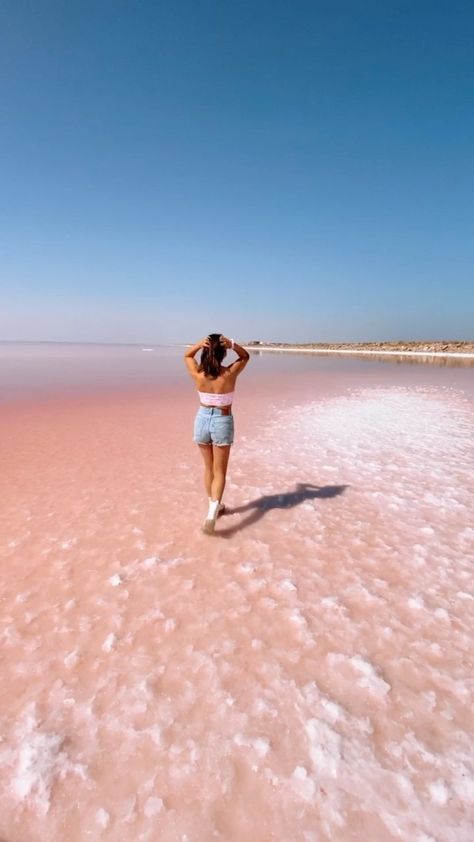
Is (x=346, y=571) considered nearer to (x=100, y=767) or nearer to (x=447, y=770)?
(x=447, y=770)

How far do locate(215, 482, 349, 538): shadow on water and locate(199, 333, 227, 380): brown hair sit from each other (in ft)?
7.88

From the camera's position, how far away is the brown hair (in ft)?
17.9

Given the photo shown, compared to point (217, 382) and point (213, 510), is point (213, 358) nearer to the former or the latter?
A: point (217, 382)

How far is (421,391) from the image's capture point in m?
23.2

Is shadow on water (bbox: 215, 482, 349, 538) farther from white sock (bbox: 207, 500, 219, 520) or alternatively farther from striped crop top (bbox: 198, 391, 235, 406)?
striped crop top (bbox: 198, 391, 235, 406)

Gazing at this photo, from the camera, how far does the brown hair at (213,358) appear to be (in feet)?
17.9

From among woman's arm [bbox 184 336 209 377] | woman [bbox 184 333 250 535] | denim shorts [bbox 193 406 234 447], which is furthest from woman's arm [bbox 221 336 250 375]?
denim shorts [bbox 193 406 234 447]

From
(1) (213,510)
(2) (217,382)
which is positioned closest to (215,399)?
(2) (217,382)

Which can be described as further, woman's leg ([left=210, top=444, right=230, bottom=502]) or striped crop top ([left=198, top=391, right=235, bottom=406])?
woman's leg ([left=210, top=444, right=230, bottom=502])

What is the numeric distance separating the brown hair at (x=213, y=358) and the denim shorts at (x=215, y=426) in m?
0.54

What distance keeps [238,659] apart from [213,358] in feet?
12.2

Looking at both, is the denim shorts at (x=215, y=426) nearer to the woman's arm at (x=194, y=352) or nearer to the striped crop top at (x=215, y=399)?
the striped crop top at (x=215, y=399)

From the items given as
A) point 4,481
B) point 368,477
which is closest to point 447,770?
point 368,477

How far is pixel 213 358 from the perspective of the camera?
5473 mm
